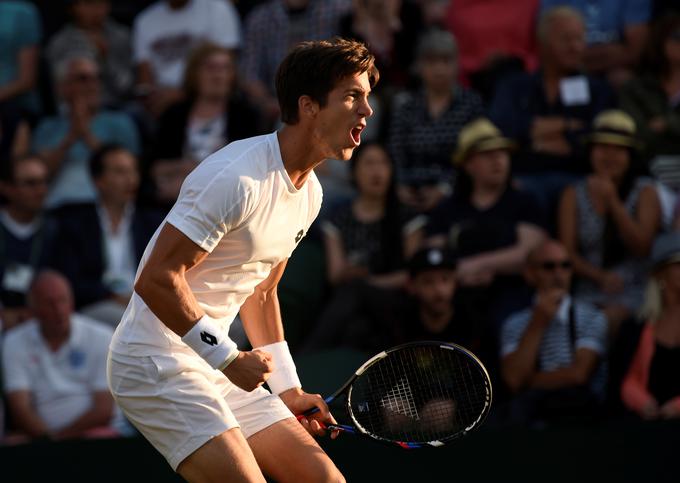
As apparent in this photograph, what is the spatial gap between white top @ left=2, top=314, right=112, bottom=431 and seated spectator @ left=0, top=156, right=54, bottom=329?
0.48m

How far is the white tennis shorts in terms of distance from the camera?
169 inches

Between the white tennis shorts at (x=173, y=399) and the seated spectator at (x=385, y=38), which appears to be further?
the seated spectator at (x=385, y=38)

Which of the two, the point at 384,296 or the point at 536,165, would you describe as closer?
the point at 384,296

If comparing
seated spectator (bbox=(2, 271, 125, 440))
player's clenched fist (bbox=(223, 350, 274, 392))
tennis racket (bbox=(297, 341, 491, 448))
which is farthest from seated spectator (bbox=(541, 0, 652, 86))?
player's clenched fist (bbox=(223, 350, 274, 392))

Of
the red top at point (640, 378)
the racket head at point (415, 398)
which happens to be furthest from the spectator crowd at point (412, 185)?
the racket head at point (415, 398)

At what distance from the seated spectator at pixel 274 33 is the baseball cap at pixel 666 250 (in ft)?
9.25

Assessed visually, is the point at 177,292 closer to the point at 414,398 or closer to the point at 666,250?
the point at 414,398

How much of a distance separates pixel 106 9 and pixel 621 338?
4.67 m

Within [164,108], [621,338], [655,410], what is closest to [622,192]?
[621,338]

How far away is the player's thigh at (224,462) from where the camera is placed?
421 centimetres

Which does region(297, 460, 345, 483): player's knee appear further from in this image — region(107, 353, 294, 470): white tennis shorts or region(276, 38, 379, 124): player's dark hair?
region(276, 38, 379, 124): player's dark hair

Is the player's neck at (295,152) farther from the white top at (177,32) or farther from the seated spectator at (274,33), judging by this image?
the white top at (177,32)

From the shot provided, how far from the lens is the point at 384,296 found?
304 inches

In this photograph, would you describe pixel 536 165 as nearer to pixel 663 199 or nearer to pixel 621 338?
pixel 663 199
